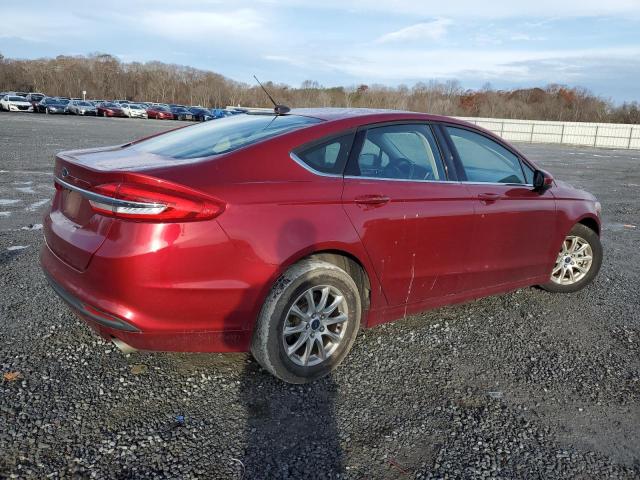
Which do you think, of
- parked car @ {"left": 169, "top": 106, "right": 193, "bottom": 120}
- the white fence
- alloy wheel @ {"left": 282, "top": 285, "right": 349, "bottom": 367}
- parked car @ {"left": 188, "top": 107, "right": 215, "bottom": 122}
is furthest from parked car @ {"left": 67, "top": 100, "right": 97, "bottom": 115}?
alloy wheel @ {"left": 282, "top": 285, "right": 349, "bottom": 367}

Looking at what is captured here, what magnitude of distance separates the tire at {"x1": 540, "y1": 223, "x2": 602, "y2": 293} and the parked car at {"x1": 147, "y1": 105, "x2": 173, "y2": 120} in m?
57.5

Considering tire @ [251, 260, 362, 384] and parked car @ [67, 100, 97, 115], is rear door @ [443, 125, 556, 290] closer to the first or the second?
tire @ [251, 260, 362, 384]

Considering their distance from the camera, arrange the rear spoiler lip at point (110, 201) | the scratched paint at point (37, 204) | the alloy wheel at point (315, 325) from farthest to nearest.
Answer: the scratched paint at point (37, 204)
the alloy wheel at point (315, 325)
the rear spoiler lip at point (110, 201)

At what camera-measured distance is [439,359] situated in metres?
3.72

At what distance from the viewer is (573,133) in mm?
42500

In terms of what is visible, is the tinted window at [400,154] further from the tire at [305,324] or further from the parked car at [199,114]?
the parked car at [199,114]

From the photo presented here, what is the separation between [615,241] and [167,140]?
6.28 metres

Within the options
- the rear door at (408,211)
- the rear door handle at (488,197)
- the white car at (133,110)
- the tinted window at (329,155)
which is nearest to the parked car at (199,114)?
the white car at (133,110)

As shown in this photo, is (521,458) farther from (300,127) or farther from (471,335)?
(300,127)

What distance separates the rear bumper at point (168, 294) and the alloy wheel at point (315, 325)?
0.30m

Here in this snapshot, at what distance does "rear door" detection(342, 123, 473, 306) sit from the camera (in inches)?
134

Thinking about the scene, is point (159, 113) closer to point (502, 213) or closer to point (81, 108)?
point (81, 108)

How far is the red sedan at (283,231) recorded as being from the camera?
2773 mm

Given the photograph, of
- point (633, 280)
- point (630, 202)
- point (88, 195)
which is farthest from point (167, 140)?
point (630, 202)
